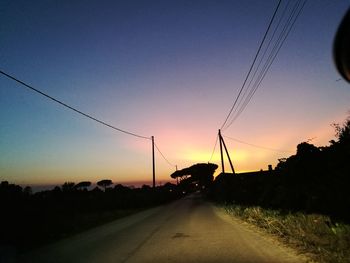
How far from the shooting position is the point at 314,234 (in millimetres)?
10922

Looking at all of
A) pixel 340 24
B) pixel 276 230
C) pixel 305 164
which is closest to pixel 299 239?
pixel 276 230

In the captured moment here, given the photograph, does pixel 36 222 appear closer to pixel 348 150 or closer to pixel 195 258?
pixel 195 258

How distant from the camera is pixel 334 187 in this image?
11.6 m

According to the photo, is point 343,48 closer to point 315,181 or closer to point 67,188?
point 315,181

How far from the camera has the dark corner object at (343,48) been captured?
3365 millimetres

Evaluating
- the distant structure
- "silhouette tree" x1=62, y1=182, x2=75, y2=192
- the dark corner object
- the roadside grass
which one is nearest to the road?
the roadside grass

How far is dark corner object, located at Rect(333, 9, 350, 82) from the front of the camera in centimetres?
336

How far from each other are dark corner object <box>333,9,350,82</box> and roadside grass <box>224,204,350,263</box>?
6235 millimetres

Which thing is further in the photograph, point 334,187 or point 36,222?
point 36,222

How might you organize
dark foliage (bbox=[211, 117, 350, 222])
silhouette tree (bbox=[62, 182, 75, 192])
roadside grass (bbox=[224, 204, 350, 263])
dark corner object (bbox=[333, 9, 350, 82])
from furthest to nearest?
silhouette tree (bbox=[62, 182, 75, 192]) < dark foliage (bbox=[211, 117, 350, 222]) < roadside grass (bbox=[224, 204, 350, 263]) < dark corner object (bbox=[333, 9, 350, 82])

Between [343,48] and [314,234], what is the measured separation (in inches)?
336

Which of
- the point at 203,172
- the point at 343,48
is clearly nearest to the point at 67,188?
the point at 203,172

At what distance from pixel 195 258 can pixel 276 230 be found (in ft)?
18.4

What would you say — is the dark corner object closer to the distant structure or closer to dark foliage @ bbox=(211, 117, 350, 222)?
dark foliage @ bbox=(211, 117, 350, 222)
